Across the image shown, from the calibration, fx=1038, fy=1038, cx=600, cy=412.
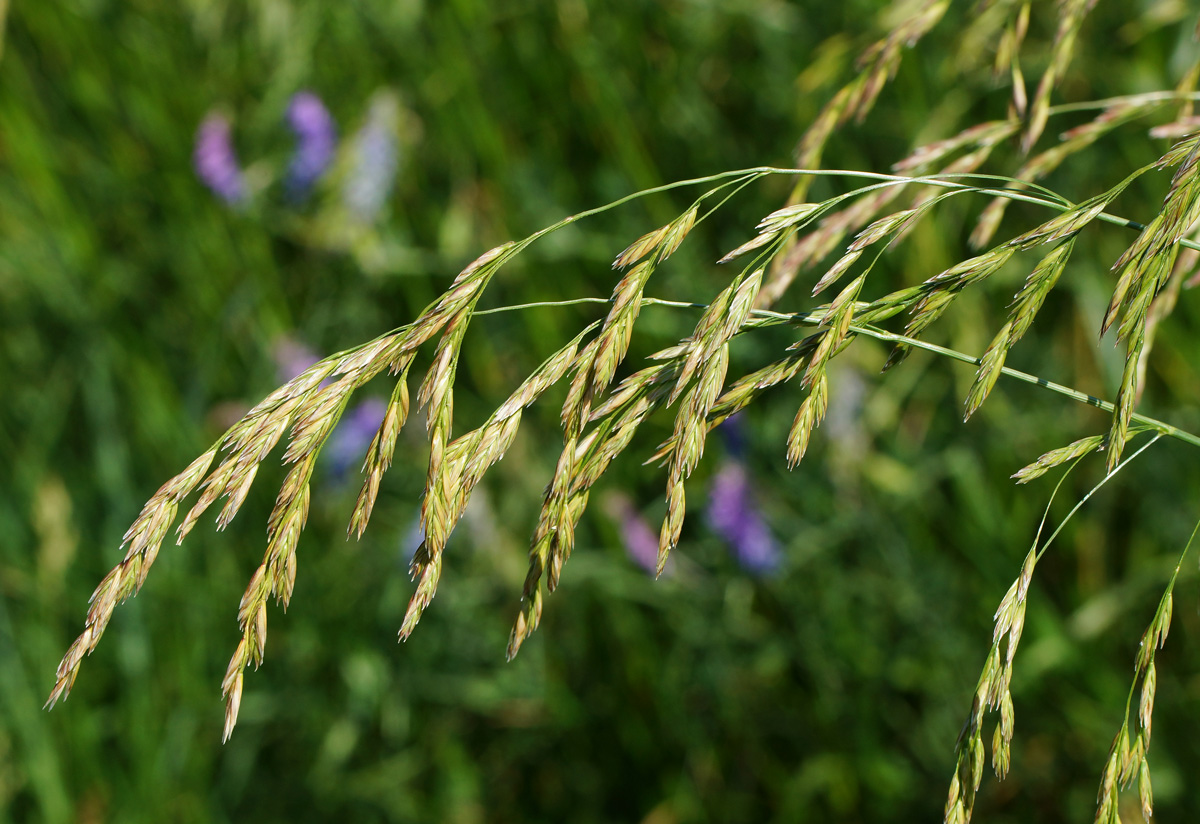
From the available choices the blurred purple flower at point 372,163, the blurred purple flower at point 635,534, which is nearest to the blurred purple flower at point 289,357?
the blurred purple flower at point 372,163

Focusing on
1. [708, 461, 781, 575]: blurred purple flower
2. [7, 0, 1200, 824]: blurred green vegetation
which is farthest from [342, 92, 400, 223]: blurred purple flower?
[708, 461, 781, 575]: blurred purple flower

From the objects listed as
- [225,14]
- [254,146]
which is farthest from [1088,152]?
[225,14]

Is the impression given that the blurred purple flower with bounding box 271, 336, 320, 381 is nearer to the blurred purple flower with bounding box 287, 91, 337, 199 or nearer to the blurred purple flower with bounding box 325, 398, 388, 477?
the blurred purple flower with bounding box 325, 398, 388, 477

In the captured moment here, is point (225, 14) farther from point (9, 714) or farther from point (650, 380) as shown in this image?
point (650, 380)

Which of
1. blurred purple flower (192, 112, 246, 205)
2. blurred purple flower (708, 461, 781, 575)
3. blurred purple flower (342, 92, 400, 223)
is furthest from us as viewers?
blurred purple flower (192, 112, 246, 205)

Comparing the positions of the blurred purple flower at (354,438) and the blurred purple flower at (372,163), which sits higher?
the blurred purple flower at (372,163)

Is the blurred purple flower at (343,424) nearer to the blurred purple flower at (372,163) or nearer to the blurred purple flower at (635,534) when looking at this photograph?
the blurred purple flower at (372,163)
